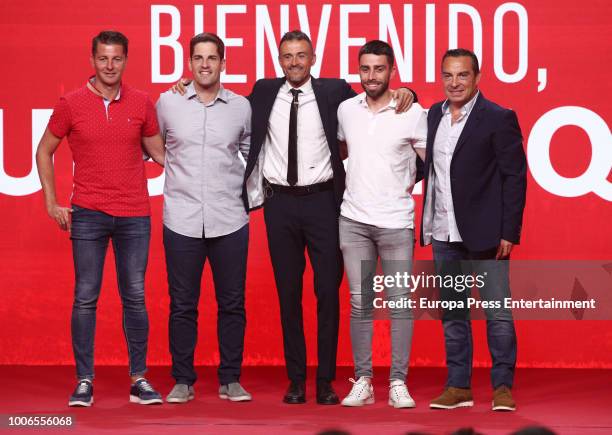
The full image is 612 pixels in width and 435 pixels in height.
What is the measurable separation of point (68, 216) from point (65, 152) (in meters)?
1.31

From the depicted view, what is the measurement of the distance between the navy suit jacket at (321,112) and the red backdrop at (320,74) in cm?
105

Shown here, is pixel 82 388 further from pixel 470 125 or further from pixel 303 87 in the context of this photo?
pixel 470 125

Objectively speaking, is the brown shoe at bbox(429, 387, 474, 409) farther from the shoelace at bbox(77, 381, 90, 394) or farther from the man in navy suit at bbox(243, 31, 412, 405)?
the shoelace at bbox(77, 381, 90, 394)

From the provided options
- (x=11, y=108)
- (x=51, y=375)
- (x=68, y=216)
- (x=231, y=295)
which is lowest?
(x=51, y=375)

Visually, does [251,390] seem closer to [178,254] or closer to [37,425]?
[178,254]

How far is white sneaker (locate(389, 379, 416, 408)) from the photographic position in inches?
174

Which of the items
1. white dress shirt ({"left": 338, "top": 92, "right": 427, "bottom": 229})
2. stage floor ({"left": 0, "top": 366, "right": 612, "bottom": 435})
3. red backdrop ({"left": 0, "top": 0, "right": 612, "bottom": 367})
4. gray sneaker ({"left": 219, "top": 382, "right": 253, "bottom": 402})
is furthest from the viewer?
red backdrop ({"left": 0, "top": 0, "right": 612, "bottom": 367})

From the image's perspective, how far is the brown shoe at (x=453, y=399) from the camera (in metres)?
4.40

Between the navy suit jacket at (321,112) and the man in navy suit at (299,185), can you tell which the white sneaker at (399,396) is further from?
the navy suit jacket at (321,112)

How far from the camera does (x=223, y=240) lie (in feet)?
14.7

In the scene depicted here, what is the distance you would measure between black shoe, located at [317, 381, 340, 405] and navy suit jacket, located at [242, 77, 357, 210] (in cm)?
77

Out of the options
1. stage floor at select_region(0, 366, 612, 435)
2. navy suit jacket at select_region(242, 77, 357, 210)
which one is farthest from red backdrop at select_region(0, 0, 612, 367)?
navy suit jacket at select_region(242, 77, 357, 210)

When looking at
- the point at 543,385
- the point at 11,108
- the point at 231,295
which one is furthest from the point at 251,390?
the point at 11,108

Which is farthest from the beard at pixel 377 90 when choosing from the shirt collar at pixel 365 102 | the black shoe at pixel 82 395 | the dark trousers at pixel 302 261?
the black shoe at pixel 82 395
